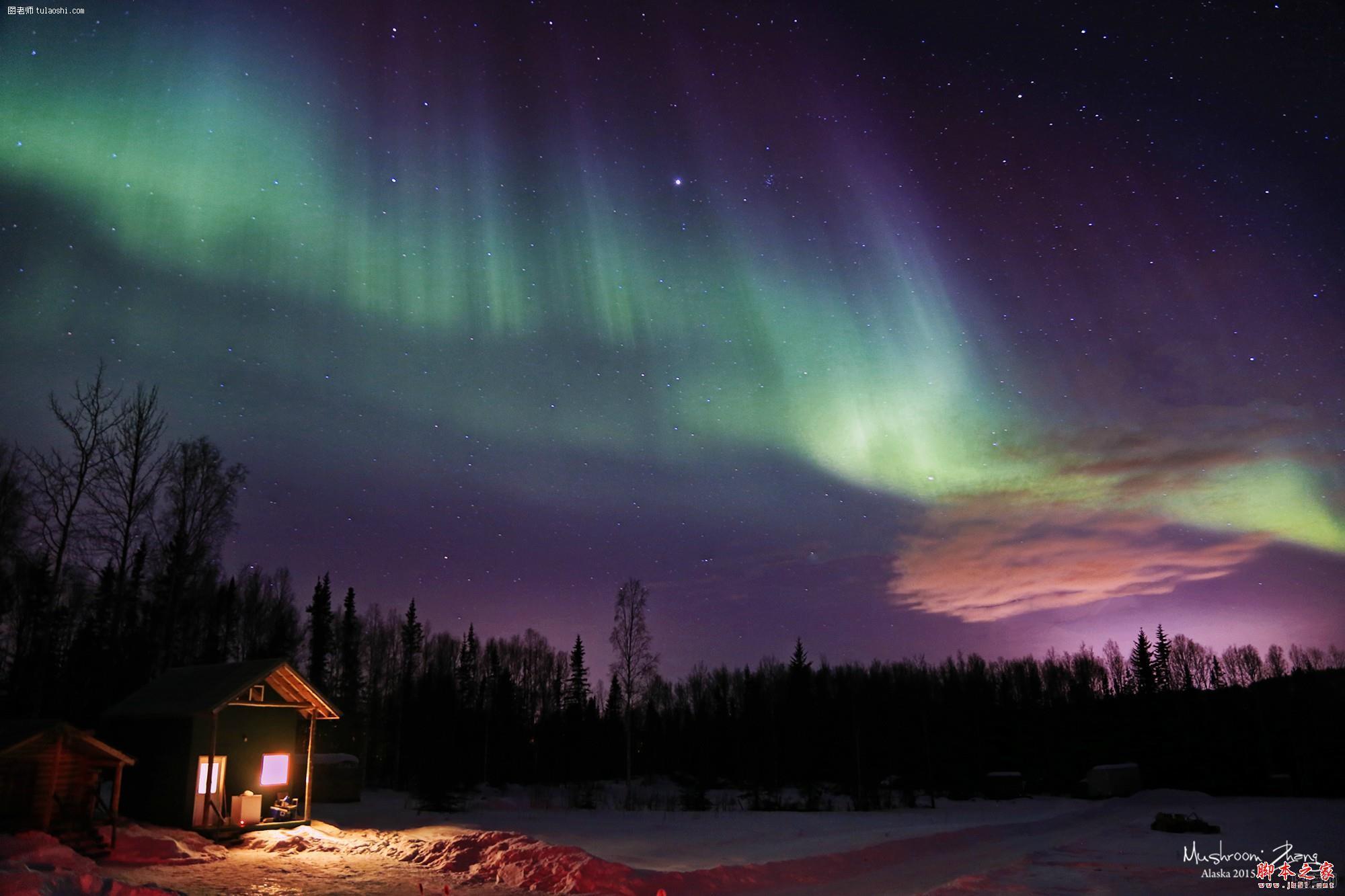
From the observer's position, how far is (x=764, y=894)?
16.3 metres

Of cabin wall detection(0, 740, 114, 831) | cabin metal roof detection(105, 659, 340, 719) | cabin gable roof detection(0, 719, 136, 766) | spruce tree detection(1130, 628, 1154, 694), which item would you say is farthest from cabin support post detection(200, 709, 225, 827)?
spruce tree detection(1130, 628, 1154, 694)

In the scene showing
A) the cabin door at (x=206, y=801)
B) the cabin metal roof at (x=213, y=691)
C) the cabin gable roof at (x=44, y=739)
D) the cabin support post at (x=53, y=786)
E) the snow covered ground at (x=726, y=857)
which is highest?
the cabin metal roof at (x=213, y=691)

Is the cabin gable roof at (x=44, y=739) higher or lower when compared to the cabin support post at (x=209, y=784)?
higher

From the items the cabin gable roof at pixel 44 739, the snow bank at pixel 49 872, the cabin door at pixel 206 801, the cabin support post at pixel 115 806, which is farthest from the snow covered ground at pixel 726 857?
the cabin gable roof at pixel 44 739

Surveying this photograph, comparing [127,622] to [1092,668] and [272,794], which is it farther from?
[1092,668]

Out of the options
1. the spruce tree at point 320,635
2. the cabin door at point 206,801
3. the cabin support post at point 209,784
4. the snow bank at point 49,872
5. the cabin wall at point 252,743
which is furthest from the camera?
the spruce tree at point 320,635

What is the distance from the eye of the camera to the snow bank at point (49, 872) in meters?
11.9

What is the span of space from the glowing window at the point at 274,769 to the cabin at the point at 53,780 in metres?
6.05

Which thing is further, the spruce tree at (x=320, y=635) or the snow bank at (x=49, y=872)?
the spruce tree at (x=320, y=635)

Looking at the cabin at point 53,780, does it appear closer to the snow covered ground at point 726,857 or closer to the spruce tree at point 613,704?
the snow covered ground at point 726,857

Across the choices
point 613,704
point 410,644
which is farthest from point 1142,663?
point 410,644

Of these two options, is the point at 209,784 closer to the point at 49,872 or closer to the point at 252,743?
the point at 252,743

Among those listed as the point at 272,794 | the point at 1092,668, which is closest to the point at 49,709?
the point at 272,794

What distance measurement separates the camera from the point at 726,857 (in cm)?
2150
